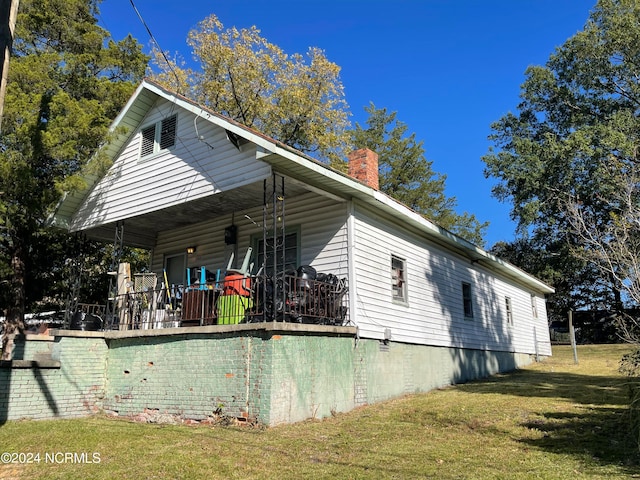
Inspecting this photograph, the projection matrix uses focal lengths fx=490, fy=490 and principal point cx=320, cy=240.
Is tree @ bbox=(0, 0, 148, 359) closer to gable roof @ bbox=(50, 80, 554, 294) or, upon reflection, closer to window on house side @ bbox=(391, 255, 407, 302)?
gable roof @ bbox=(50, 80, 554, 294)

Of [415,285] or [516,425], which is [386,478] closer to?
[516,425]

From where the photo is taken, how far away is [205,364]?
337 inches

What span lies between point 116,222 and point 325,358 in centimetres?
698

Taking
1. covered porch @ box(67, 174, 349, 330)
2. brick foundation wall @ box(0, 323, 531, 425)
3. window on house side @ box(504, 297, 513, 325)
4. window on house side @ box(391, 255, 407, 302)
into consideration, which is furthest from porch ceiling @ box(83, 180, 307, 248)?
window on house side @ box(504, 297, 513, 325)

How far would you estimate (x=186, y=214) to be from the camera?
40.3 feet

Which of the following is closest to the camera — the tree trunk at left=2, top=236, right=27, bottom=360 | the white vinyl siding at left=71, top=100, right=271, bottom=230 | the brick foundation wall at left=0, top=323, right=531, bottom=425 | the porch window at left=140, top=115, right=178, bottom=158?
the brick foundation wall at left=0, top=323, right=531, bottom=425

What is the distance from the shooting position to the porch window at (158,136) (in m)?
11.8

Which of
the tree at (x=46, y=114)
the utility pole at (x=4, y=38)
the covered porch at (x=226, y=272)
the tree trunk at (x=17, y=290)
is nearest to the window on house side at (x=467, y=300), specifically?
the covered porch at (x=226, y=272)

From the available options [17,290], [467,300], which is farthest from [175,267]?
[467,300]

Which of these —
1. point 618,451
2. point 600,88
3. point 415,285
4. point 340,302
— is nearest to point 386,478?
point 618,451

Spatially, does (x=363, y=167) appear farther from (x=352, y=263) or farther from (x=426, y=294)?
(x=426, y=294)

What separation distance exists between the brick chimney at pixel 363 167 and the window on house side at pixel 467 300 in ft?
18.2

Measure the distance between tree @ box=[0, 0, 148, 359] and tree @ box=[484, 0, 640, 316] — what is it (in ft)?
62.2

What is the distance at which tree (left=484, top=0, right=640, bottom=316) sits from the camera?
2266 cm
